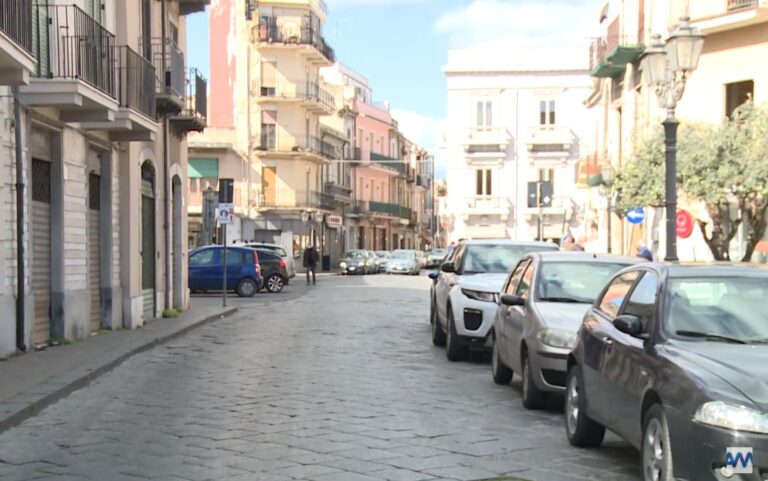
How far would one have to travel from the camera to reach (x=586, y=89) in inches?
2422

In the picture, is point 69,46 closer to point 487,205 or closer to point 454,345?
point 454,345

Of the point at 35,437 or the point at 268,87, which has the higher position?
the point at 268,87

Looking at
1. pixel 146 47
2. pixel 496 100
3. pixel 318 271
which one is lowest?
pixel 318 271

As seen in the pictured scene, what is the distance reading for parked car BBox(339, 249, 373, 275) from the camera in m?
57.1

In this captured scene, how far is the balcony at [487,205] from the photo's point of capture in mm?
61312

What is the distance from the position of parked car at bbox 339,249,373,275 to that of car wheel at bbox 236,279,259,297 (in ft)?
82.1

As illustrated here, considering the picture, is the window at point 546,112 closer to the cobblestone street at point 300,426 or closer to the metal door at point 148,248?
the metal door at point 148,248

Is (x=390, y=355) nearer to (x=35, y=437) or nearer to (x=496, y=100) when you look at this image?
(x=35, y=437)

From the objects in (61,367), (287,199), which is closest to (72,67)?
(61,367)

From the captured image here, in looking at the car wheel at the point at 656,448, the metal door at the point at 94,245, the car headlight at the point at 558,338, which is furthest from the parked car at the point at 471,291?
the car wheel at the point at 656,448

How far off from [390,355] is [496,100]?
161ft

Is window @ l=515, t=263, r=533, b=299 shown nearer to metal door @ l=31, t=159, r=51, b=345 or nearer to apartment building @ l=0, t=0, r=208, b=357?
apartment building @ l=0, t=0, r=208, b=357

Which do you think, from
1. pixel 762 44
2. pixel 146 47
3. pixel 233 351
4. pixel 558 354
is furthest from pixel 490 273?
pixel 762 44

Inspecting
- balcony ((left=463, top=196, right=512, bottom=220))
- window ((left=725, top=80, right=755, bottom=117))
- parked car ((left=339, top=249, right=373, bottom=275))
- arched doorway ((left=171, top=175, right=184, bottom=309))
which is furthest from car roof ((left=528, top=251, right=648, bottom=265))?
balcony ((left=463, top=196, right=512, bottom=220))
